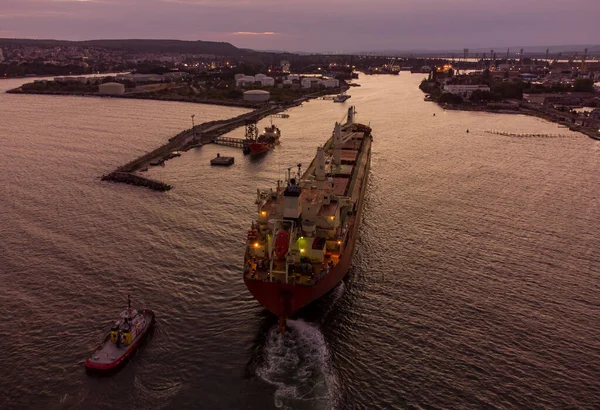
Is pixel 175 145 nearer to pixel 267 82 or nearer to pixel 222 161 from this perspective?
pixel 222 161

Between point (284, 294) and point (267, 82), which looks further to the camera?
point (267, 82)

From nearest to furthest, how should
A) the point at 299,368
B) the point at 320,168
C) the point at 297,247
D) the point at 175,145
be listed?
the point at 299,368 → the point at 297,247 → the point at 320,168 → the point at 175,145

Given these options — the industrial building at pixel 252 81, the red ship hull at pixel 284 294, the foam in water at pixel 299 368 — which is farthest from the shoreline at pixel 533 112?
the foam in water at pixel 299 368

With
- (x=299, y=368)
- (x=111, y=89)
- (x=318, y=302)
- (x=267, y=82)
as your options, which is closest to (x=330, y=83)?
(x=267, y=82)

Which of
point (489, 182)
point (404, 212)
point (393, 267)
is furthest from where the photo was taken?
point (489, 182)

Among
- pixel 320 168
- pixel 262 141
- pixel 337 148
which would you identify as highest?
pixel 337 148

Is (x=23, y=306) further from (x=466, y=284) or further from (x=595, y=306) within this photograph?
(x=595, y=306)

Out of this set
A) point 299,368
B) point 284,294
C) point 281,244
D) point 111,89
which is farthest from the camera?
point 111,89

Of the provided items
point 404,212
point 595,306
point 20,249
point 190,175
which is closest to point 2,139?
point 190,175
